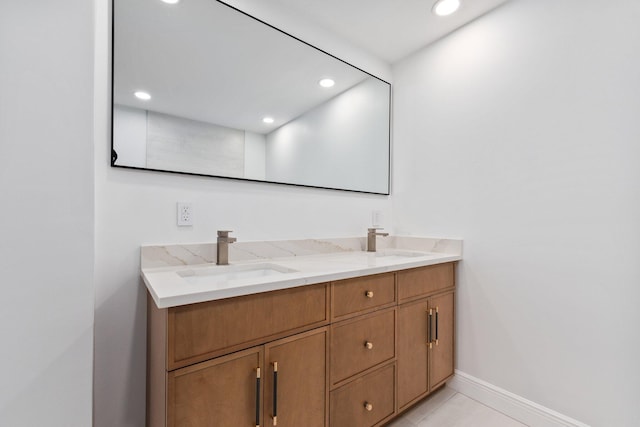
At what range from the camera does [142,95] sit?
4.23 feet

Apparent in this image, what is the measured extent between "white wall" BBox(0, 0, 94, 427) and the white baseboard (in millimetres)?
1874

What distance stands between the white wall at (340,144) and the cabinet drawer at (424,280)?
2.44ft

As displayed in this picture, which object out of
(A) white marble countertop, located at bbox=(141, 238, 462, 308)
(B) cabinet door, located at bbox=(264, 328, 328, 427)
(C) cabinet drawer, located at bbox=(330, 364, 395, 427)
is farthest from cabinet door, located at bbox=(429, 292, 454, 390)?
(B) cabinet door, located at bbox=(264, 328, 328, 427)

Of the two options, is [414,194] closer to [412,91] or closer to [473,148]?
[473,148]

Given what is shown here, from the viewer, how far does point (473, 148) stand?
1.81 m

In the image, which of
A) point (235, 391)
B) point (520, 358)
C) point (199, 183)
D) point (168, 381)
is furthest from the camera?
point (520, 358)

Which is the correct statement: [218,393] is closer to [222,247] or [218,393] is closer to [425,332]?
[222,247]

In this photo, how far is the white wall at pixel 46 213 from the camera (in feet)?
2.87

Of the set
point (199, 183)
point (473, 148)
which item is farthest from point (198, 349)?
point (473, 148)

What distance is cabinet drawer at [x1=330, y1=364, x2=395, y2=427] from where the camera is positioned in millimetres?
1229

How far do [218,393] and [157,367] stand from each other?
26 centimetres

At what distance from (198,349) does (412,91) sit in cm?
211

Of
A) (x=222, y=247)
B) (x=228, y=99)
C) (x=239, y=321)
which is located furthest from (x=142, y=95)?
(x=239, y=321)

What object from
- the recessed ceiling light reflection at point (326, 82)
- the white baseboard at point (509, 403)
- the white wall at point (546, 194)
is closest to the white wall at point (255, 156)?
the recessed ceiling light reflection at point (326, 82)
